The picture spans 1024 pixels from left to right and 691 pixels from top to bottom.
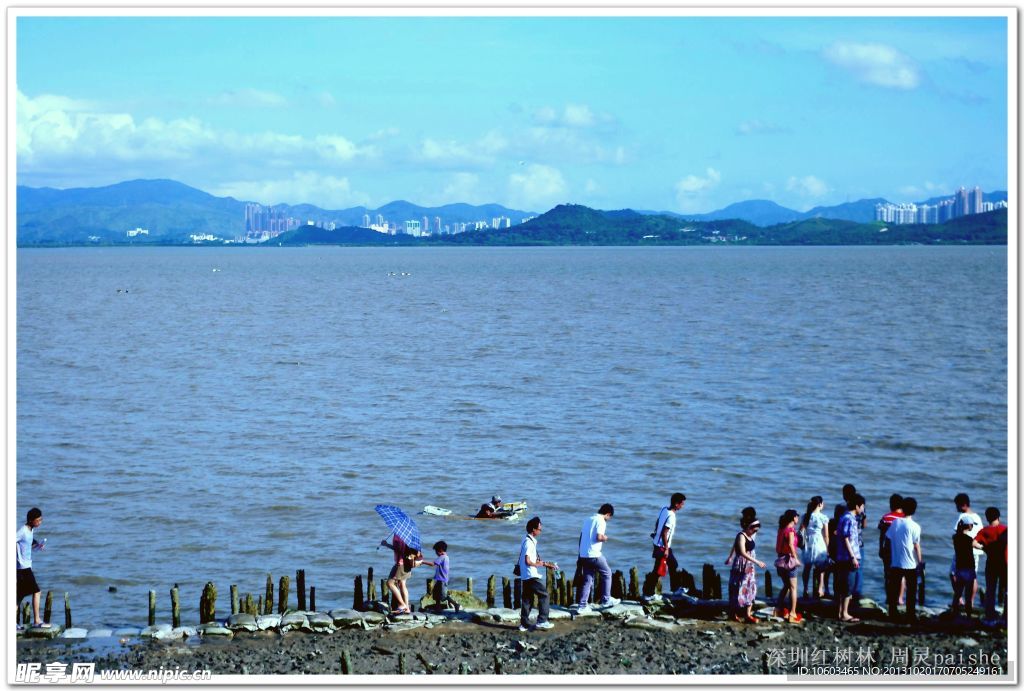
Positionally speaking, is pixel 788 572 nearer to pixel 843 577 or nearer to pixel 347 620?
pixel 843 577

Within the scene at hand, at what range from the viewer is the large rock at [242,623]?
55.5 ft

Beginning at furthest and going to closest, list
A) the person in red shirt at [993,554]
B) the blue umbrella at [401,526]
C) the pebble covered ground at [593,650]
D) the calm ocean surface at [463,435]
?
the calm ocean surface at [463,435] → the blue umbrella at [401,526] → the person in red shirt at [993,554] → the pebble covered ground at [593,650]

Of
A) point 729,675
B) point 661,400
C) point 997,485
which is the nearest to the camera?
point 729,675

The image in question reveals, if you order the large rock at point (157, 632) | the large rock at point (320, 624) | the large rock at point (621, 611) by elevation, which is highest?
the large rock at point (621, 611)

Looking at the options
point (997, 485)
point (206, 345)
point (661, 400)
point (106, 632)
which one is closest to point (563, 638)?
point (106, 632)

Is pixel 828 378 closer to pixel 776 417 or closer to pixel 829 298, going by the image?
pixel 776 417

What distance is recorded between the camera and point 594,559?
17281 millimetres

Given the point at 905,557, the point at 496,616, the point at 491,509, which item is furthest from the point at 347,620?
the point at 491,509

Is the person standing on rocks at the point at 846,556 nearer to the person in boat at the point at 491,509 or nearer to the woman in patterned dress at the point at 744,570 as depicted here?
the woman in patterned dress at the point at 744,570

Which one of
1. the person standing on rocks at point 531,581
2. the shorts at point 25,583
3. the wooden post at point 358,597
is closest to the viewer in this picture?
the person standing on rocks at point 531,581

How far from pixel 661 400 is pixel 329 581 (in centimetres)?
2451

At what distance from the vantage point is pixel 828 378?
52594 mm

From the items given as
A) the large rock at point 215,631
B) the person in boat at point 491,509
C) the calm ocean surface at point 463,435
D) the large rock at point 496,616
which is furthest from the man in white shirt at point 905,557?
the person in boat at point 491,509

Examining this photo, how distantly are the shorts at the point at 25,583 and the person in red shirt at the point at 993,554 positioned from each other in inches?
526
